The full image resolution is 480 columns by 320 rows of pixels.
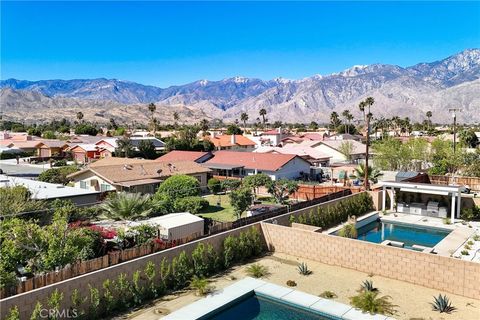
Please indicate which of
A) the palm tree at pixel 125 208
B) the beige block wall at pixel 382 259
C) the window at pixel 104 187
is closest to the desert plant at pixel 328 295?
the beige block wall at pixel 382 259

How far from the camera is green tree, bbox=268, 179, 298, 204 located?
3531 centimetres

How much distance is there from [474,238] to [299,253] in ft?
38.3

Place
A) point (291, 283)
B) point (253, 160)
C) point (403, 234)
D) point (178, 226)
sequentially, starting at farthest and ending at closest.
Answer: point (253, 160) → point (403, 234) → point (178, 226) → point (291, 283)

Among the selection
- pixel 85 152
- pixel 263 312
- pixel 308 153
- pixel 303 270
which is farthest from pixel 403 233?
pixel 85 152

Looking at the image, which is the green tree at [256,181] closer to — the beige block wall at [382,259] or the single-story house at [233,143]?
the beige block wall at [382,259]

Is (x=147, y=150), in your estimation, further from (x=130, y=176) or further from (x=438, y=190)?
(x=438, y=190)

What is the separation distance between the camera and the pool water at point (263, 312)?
47.8 ft

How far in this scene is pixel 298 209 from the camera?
2627 centimetres

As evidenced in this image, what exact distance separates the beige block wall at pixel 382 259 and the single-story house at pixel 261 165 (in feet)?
77.8

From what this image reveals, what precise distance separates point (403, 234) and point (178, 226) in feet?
51.7

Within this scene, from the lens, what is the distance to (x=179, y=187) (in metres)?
35.9

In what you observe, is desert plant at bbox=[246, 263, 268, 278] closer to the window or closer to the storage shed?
the storage shed

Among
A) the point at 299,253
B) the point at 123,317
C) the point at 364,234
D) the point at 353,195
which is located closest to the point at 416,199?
the point at 353,195

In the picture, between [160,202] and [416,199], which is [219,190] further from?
[416,199]
